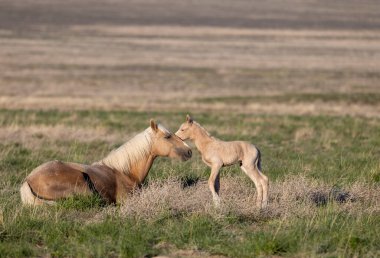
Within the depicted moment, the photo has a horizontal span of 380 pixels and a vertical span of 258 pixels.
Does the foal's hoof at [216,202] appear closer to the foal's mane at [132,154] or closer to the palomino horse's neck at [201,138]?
the palomino horse's neck at [201,138]

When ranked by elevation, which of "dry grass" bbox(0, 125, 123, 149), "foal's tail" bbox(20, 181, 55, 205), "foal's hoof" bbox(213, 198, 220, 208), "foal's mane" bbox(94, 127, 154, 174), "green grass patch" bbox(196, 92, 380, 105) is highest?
"foal's mane" bbox(94, 127, 154, 174)

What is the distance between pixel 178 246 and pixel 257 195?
1851 mm

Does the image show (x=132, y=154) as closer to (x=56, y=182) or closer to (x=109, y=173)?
(x=109, y=173)

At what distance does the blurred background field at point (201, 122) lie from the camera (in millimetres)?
7887

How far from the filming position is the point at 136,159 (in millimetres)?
9883

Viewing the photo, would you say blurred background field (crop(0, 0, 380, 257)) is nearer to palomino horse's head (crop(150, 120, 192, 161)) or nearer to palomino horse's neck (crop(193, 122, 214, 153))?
palomino horse's head (crop(150, 120, 192, 161))

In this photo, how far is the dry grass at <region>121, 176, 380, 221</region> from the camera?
8.74 meters

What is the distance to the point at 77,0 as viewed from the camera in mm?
139375

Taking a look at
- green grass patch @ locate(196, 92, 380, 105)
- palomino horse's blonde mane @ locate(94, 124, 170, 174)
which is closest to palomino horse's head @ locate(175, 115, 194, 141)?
palomino horse's blonde mane @ locate(94, 124, 170, 174)

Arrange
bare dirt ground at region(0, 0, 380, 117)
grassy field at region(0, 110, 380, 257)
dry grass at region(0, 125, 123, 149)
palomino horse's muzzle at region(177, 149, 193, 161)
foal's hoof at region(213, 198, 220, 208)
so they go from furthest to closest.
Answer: bare dirt ground at region(0, 0, 380, 117)
dry grass at region(0, 125, 123, 149)
palomino horse's muzzle at region(177, 149, 193, 161)
foal's hoof at region(213, 198, 220, 208)
grassy field at region(0, 110, 380, 257)

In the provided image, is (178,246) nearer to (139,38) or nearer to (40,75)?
(40,75)

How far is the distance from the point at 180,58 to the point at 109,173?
49.1 m

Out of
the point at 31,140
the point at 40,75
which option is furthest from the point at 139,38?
the point at 31,140

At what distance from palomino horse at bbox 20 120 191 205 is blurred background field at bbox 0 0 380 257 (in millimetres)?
246
